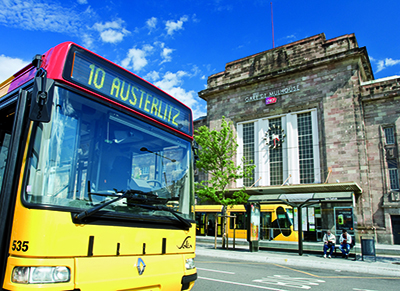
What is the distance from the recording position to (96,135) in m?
3.43

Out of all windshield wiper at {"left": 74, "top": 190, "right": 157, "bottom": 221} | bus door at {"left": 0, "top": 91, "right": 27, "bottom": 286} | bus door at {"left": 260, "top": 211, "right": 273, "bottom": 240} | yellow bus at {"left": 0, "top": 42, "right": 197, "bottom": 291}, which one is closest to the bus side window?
yellow bus at {"left": 0, "top": 42, "right": 197, "bottom": 291}

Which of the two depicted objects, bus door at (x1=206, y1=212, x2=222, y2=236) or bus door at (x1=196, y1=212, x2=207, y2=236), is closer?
bus door at (x1=206, y1=212, x2=222, y2=236)

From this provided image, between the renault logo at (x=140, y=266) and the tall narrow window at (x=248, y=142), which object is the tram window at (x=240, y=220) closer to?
the tall narrow window at (x=248, y=142)

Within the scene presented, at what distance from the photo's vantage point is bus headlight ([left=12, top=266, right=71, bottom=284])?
261cm

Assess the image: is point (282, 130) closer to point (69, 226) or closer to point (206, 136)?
point (206, 136)

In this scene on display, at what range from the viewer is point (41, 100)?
2904mm

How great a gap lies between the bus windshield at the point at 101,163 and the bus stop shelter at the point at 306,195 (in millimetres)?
12663

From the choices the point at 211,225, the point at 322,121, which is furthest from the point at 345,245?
the point at 322,121

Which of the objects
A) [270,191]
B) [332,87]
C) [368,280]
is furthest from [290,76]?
[368,280]

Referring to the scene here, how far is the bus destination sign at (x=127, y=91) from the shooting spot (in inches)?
135

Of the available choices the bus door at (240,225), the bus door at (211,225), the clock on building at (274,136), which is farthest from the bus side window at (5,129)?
the clock on building at (274,136)

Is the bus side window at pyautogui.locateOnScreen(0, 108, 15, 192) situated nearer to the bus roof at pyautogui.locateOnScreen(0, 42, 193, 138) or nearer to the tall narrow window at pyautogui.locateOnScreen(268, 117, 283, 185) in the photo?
the bus roof at pyautogui.locateOnScreen(0, 42, 193, 138)

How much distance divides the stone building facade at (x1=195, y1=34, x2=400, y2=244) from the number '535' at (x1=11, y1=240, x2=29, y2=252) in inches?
776

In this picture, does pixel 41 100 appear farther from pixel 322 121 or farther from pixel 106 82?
pixel 322 121
